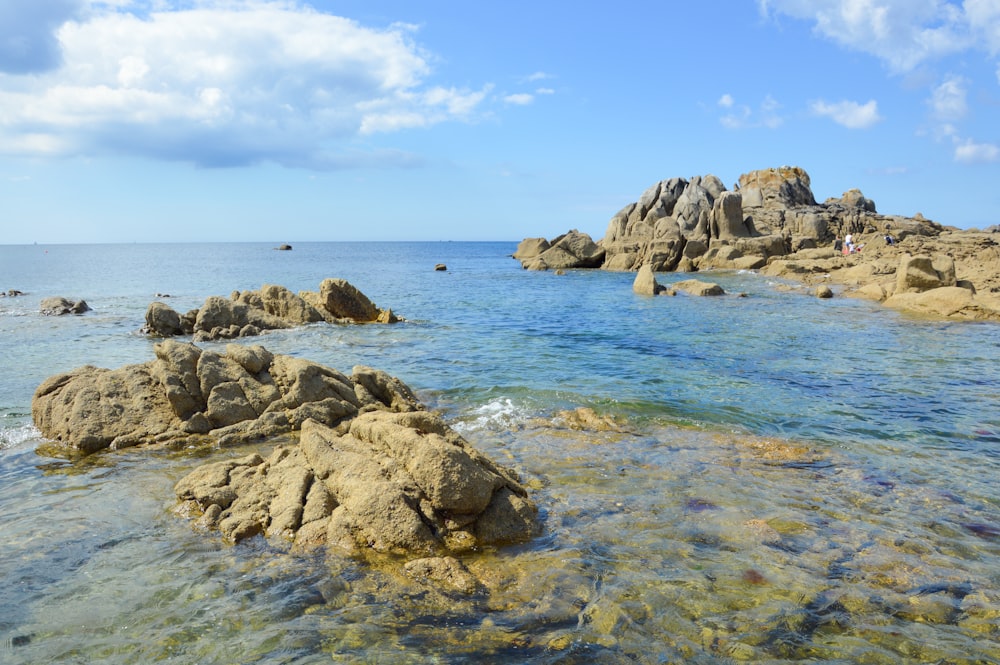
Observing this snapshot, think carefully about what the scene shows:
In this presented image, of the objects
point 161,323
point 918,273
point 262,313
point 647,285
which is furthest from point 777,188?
point 161,323

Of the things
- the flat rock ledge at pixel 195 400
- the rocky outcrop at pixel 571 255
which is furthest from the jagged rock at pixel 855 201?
the flat rock ledge at pixel 195 400

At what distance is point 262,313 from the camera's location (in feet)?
69.0

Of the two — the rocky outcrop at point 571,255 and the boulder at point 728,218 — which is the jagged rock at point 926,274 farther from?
the rocky outcrop at point 571,255

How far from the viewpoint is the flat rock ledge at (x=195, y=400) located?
9.03 meters

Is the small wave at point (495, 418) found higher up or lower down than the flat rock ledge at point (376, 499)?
lower down

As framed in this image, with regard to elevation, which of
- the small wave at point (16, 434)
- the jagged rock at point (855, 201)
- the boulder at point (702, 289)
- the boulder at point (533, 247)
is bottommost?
the small wave at point (16, 434)

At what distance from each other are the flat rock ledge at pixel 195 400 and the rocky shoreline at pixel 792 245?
22.6 m

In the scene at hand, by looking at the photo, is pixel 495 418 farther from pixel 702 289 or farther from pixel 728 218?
pixel 728 218

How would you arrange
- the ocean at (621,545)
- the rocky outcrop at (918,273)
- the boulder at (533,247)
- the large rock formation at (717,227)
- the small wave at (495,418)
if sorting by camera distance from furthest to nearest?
the boulder at (533,247), the large rock formation at (717,227), the rocky outcrop at (918,273), the small wave at (495,418), the ocean at (621,545)

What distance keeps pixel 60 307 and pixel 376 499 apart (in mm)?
26384

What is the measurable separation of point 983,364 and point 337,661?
16.2m

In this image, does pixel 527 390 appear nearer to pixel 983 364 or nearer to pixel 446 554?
pixel 446 554

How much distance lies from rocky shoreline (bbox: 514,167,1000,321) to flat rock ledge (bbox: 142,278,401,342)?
1750 centimetres

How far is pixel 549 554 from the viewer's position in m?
5.70
